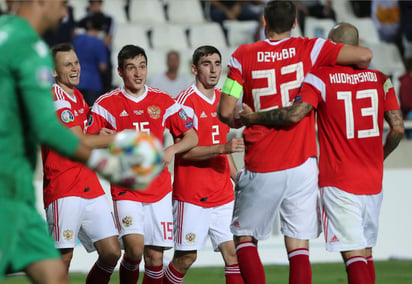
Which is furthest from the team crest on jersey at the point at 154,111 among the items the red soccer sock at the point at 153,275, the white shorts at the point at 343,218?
the white shorts at the point at 343,218

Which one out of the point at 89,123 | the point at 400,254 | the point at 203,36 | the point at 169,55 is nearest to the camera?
the point at 89,123

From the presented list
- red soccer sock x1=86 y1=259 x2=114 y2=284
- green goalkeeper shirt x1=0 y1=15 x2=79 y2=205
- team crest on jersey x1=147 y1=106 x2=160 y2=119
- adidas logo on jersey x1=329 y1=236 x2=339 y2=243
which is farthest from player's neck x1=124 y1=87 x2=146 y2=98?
green goalkeeper shirt x1=0 y1=15 x2=79 y2=205

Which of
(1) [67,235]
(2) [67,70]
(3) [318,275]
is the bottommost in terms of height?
(3) [318,275]

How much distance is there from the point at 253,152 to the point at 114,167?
2.57 m

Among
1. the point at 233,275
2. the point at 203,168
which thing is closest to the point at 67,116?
the point at 203,168

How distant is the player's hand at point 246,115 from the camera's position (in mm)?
6113

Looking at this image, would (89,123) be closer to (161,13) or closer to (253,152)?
(253,152)

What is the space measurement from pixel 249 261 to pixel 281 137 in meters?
0.95

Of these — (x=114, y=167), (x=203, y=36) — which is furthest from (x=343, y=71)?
(x=203, y=36)

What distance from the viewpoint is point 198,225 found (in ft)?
25.2

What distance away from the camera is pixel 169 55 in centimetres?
1309

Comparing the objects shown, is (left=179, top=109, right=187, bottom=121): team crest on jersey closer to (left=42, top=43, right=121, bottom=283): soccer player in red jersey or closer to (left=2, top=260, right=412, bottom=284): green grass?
(left=42, top=43, right=121, bottom=283): soccer player in red jersey

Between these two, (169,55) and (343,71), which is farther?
(169,55)

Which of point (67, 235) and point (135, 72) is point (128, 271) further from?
point (135, 72)
